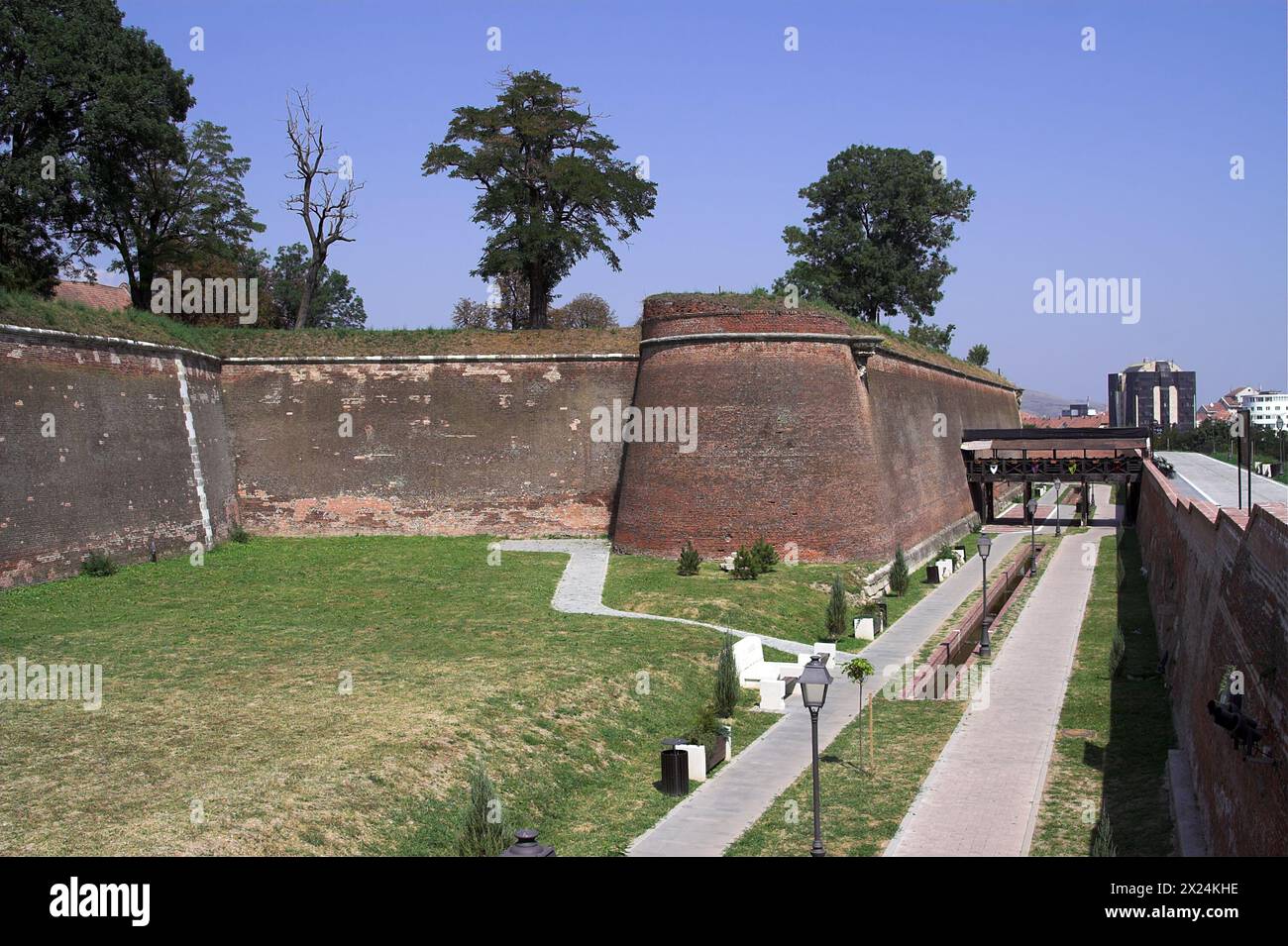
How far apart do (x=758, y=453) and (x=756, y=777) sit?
14428 mm

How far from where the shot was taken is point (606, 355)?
32719mm

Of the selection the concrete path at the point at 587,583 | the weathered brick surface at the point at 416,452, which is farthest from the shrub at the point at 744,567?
the weathered brick surface at the point at 416,452

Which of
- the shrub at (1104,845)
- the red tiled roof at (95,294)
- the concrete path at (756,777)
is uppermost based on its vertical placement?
the red tiled roof at (95,294)

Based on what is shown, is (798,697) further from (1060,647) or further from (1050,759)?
(1060,647)

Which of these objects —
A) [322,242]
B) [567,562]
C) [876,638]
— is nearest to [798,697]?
[876,638]

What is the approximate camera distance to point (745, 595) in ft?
79.7

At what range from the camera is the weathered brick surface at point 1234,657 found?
850 cm

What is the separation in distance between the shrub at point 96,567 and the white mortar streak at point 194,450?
503cm

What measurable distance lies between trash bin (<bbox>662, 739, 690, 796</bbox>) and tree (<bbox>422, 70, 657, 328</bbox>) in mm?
29637

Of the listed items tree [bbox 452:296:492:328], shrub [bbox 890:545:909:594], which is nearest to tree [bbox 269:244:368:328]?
tree [bbox 452:296:492:328]
